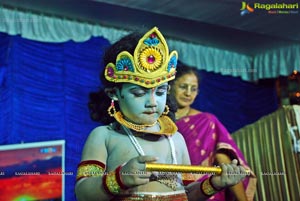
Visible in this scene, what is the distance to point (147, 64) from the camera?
854mm

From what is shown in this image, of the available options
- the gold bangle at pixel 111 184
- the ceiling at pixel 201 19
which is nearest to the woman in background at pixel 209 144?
the ceiling at pixel 201 19

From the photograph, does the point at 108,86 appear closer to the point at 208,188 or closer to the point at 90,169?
the point at 90,169

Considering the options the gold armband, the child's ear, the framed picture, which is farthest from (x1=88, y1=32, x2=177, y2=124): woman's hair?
the framed picture

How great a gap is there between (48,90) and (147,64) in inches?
43.5

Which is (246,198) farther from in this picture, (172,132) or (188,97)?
(172,132)

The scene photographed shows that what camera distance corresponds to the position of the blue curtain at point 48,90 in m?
1.76

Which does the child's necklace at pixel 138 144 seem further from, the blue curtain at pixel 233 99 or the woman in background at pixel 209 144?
the blue curtain at pixel 233 99

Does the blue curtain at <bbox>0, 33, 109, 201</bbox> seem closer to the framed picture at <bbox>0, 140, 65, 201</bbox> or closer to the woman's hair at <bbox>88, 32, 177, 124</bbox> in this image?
the framed picture at <bbox>0, 140, 65, 201</bbox>

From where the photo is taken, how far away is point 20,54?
179 centimetres

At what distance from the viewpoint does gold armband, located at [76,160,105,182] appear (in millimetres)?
819

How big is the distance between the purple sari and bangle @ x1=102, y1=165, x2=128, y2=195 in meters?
0.55

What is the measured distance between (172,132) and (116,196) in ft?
0.61

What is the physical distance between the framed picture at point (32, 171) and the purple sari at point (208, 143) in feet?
1.86

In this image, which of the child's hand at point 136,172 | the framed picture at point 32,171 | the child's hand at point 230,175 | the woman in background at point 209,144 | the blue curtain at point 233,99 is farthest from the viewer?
the blue curtain at point 233,99
